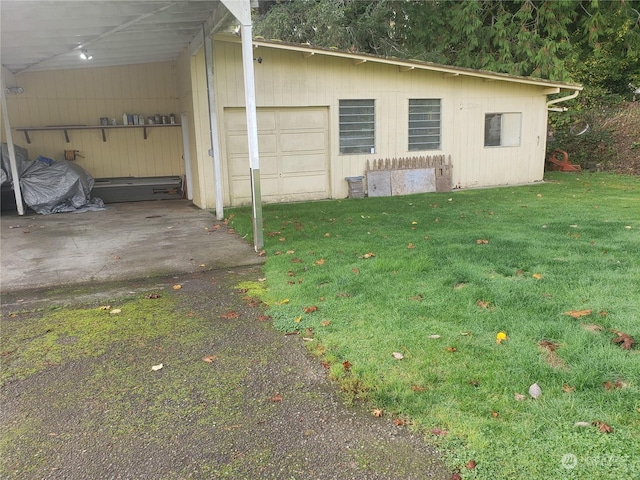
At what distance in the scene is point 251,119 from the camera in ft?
18.8

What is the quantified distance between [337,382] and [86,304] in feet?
8.92

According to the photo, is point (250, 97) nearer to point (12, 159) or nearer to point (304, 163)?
point (304, 163)

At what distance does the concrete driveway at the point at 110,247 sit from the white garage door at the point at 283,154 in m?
1.36

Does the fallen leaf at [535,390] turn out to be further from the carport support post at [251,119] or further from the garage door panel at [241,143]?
the garage door panel at [241,143]

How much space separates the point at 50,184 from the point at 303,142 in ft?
17.2

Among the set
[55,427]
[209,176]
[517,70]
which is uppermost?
[517,70]

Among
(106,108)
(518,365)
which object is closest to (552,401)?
(518,365)

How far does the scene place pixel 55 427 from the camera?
250cm

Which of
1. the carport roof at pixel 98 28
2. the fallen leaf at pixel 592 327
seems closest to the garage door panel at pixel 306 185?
the carport roof at pixel 98 28

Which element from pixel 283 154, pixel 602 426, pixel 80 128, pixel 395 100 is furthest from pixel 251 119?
pixel 80 128

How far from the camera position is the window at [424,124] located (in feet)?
36.8

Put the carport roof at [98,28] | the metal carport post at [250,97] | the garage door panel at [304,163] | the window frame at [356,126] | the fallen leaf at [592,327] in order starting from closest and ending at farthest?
the fallen leaf at [592,327] < the metal carport post at [250,97] < the carport roof at [98,28] < the garage door panel at [304,163] < the window frame at [356,126]

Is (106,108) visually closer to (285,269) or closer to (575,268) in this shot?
(285,269)

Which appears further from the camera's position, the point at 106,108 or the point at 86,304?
the point at 106,108
